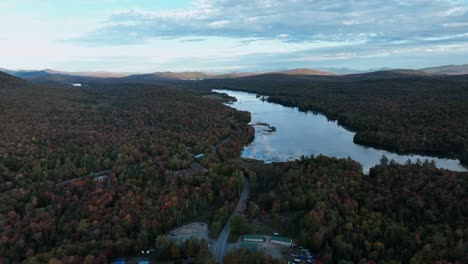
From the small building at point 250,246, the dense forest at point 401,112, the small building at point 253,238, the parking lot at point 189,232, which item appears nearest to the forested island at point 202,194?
the dense forest at point 401,112

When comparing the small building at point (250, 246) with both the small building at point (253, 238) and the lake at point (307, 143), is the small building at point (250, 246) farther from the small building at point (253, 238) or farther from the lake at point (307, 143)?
the lake at point (307, 143)

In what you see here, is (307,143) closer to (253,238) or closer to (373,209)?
(373,209)

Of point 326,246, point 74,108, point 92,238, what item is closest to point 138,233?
point 92,238

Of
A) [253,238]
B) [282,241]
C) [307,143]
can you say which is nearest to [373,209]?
[282,241]

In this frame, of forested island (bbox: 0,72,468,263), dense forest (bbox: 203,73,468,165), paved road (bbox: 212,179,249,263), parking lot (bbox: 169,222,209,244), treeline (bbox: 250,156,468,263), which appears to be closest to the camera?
treeline (bbox: 250,156,468,263)

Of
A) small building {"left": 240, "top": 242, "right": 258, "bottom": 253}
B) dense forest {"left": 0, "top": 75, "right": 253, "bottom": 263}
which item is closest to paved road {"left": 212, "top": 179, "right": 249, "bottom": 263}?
dense forest {"left": 0, "top": 75, "right": 253, "bottom": 263}

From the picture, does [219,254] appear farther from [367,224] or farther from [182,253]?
[367,224]

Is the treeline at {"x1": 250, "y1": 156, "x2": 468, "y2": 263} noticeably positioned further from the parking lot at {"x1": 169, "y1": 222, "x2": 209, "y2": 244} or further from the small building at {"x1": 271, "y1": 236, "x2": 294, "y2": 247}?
the parking lot at {"x1": 169, "y1": 222, "x2": 209, "y2": 244}
